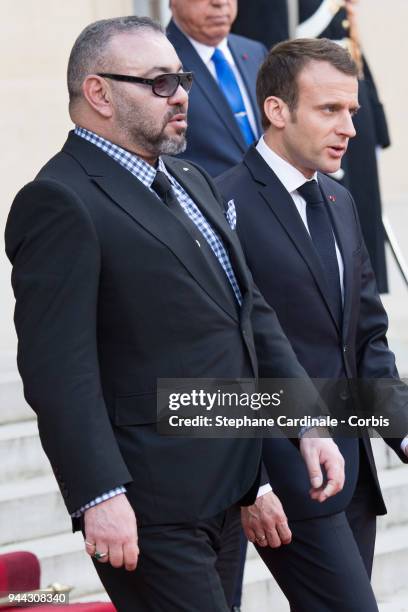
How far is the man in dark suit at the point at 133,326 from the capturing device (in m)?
2.87

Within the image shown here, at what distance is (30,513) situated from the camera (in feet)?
17.2

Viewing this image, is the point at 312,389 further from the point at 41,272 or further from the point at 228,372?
the point at 41,272

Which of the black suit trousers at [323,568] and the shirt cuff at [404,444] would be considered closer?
the black suit trousers at [323,568]

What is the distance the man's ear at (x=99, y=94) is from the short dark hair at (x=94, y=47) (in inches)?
0.8

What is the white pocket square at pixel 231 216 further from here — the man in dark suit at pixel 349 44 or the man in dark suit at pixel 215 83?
the man in dark suit at pixel 349 44

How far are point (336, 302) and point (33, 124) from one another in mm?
3193

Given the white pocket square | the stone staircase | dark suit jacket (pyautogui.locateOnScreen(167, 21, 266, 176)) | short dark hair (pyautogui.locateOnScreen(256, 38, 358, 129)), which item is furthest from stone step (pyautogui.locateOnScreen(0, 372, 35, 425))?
the white pocket square

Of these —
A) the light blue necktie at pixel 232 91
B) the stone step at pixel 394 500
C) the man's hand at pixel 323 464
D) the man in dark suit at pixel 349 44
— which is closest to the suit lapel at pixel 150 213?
the man's hand at pixel 323 464

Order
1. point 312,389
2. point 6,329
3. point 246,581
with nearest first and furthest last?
point 312,389 → point 246,581 → point 6,329

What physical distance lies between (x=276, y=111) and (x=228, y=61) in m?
1.92

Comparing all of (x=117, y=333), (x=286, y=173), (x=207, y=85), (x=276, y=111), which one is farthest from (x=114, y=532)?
(x=207, y=85)

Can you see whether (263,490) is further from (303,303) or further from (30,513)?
(30,513)

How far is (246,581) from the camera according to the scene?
5227 millimetres

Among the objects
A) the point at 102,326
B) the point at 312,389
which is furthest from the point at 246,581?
the point at 102,326
